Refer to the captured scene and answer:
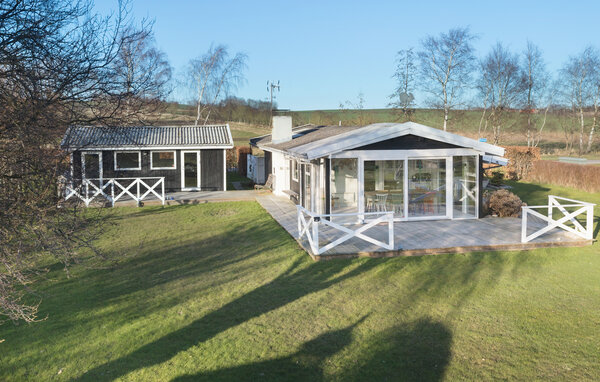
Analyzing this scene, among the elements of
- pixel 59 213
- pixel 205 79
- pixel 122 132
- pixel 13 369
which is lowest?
pixel 13 369

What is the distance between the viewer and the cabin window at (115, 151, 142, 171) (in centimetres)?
2209

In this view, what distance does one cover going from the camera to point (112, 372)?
5.73 m

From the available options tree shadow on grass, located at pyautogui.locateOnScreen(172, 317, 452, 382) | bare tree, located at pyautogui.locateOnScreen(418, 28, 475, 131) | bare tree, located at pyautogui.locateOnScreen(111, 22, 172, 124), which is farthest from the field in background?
tree shadow on grass, located at pyautogui.locateOnScreen(172, 317, 452, 382)

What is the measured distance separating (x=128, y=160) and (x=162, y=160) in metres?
1.43

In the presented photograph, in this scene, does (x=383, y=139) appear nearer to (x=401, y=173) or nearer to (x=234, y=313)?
(x=401, y=173)

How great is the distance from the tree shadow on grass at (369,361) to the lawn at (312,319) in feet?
0.07

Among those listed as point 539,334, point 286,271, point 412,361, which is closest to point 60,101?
point 412,361

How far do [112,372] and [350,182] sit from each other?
9.27 meters

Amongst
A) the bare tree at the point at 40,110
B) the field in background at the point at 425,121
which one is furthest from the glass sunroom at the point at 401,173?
the field in background at the point at 425,121

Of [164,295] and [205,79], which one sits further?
[205,79]

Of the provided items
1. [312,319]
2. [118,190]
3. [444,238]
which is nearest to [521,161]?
[444,238]

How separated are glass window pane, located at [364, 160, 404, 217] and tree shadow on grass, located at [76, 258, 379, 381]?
13.3 ft

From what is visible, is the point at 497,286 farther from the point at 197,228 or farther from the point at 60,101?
the point at 197,228

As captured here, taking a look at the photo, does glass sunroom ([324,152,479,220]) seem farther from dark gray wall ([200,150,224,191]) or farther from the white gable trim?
dark gray wall ([200,150,224,191])
